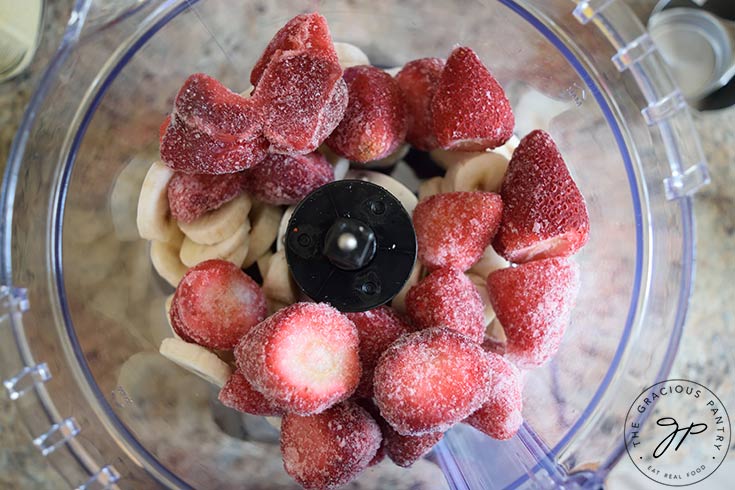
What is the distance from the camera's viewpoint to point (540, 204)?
85cm

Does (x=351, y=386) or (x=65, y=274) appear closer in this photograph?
(x=351, y=386)

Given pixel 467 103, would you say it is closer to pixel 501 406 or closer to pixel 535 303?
pixel 535 303

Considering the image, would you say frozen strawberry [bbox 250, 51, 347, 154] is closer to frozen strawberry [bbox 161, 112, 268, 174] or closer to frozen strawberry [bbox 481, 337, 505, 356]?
frozen strawberry [bbox 161, 112, 268, 174]

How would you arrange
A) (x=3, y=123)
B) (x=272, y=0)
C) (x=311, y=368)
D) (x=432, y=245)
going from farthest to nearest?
(x=3, y=123), (x=272, y=0), (x=432, y=245), (x=311, y=368)

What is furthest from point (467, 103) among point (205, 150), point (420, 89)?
point (205, 150)

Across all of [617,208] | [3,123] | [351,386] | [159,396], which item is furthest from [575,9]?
[3,123]

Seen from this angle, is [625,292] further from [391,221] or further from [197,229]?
[197,229]

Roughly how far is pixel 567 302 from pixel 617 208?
0.18 meters

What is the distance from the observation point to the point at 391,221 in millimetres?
870

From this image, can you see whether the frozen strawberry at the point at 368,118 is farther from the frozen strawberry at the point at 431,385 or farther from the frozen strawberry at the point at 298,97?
Result: the frozen strawberry at the point at 431,385

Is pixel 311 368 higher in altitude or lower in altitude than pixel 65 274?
lower

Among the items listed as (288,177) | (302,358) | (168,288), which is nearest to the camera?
(302,358)

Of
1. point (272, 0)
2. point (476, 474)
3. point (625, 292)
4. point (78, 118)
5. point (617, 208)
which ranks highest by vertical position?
point (272, 0)

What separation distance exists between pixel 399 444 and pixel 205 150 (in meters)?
0.41
